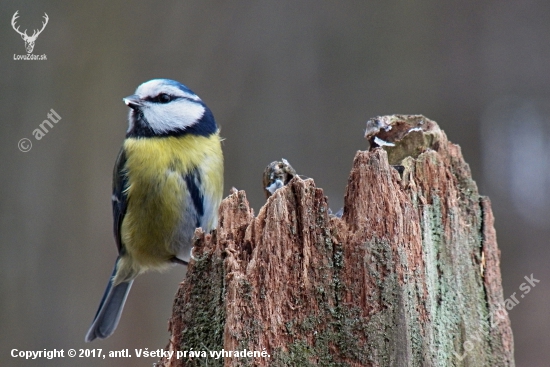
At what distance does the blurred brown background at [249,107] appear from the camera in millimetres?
4137

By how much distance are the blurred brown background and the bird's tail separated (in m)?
1.08

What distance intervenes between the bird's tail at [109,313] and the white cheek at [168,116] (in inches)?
35.3

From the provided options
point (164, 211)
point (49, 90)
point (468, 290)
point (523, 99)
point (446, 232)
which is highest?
point (523, 99)

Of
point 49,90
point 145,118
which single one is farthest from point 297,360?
point 49,90

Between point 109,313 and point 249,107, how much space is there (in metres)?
2.57

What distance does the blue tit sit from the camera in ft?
8.63

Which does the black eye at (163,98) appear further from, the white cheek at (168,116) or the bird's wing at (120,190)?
the bird's wing at (120,190)

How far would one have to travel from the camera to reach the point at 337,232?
165 centimetres

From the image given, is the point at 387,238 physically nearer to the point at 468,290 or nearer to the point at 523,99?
the point at 468,290

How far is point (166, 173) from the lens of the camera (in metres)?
2.61

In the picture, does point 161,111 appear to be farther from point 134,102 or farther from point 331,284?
point 331,284

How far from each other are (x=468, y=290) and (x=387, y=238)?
17.6 inches

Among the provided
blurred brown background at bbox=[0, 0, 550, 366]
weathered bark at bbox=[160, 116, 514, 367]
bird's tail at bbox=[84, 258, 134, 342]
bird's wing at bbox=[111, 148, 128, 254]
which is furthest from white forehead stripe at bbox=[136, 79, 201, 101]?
blurred brown background at bbox=[0, 0, 550, 366]

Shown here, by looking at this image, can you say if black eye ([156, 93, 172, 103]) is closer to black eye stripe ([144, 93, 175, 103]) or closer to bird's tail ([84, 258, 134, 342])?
black eye stripe ([144, 93, 175, 103])
